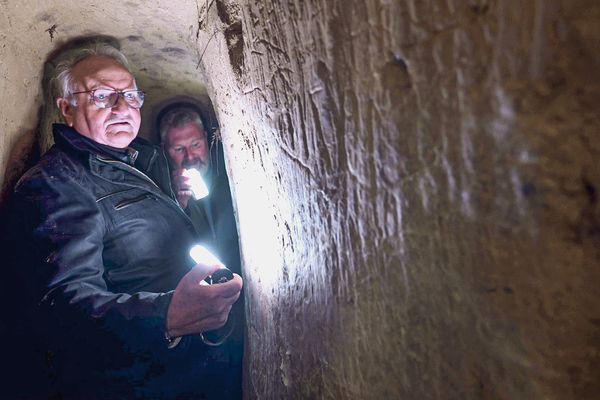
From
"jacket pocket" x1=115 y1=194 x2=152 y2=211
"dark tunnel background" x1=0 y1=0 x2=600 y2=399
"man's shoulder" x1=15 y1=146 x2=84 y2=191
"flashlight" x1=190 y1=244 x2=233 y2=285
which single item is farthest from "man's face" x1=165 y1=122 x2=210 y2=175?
"dark tunnel background" x1=0 y1=0 x2=600 y2=399

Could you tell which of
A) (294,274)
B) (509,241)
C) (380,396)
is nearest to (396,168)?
(509,241)

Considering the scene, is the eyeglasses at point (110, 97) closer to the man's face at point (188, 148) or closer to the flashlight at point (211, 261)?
the man's face at point (188, 148)

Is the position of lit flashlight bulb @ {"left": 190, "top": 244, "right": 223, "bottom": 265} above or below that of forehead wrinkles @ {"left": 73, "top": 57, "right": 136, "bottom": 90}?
below

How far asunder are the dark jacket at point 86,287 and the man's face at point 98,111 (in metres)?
0.19

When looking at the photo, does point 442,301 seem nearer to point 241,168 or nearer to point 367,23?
point 367,23

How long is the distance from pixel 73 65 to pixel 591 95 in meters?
2.05

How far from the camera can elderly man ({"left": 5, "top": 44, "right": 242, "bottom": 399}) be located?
4.58 feet

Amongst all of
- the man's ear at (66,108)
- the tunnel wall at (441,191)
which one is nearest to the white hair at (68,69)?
the man's ear at (66,108)

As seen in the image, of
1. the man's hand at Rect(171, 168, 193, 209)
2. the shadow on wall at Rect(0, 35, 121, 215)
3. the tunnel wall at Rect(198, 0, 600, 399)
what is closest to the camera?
the tunnel wall at Rect(198, 0, 600, 399)

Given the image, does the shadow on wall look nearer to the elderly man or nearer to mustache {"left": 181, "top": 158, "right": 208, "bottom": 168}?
the elderly man

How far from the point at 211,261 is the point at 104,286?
418 millimetres

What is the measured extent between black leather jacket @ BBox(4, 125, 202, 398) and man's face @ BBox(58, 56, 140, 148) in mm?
215

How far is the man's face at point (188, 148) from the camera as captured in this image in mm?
2635

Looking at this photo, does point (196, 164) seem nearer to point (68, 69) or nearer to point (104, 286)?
point (68, 69)
